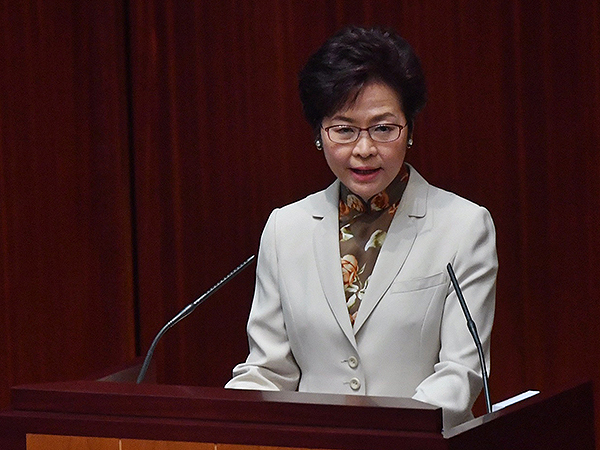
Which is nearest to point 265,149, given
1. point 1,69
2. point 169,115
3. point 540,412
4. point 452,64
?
point 169,115

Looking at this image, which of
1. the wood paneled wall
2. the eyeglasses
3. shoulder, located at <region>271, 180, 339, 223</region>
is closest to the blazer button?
shoulder, located at <region>271, 180, 339, 223</region>

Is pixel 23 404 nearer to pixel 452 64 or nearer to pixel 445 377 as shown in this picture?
pixel 445 377

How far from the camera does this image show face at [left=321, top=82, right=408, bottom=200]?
212 cm

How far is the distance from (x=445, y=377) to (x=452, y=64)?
4.40 feet

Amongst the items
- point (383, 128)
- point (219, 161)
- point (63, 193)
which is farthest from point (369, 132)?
point (63, 193)

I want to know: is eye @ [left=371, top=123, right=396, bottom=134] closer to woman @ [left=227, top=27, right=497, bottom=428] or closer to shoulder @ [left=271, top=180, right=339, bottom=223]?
woman @ [left=227, top=27, right=497, bottom=428]

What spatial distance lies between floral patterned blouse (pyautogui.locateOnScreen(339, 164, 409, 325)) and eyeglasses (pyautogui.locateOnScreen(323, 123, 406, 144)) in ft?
0.42

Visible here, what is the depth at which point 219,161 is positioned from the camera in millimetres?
3348

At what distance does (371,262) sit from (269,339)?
0.86 feet

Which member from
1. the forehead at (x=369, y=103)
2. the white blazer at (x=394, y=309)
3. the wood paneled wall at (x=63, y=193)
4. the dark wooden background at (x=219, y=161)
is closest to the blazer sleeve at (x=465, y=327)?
the white blazer at (x=394, y=309)

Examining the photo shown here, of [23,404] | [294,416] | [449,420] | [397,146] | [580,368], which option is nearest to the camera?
[294,416]

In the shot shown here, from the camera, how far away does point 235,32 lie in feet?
10.8

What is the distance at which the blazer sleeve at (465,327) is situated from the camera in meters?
1.92

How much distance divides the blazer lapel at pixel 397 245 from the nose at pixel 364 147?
14 cm
